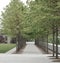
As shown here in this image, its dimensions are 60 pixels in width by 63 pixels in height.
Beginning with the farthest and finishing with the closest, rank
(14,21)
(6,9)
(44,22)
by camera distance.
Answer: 1. (6,9)
2. (14,21)
3. (44,22)

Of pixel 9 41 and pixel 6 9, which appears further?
pixel 9 41

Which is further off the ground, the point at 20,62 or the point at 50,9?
the point at 50,9

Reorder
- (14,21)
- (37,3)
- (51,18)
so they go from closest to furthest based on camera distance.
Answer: (51,18) < (37,3) < (14,21)

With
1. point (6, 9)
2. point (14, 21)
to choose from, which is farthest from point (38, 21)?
point (6, 9)

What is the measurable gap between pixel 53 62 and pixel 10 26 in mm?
21669

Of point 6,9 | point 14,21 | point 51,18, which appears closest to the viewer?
point 51,18

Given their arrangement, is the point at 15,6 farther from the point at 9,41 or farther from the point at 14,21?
the point at 9,41

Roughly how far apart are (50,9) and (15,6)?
24.1m

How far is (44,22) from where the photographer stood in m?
24.6

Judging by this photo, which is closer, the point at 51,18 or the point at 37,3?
the point at 51,18

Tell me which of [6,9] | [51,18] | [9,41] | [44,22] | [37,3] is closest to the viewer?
[51,18]

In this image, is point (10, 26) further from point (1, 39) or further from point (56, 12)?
point (1, 39)

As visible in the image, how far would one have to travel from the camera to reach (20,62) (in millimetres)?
23828

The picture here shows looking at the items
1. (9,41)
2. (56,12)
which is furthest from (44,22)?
(9,41)
